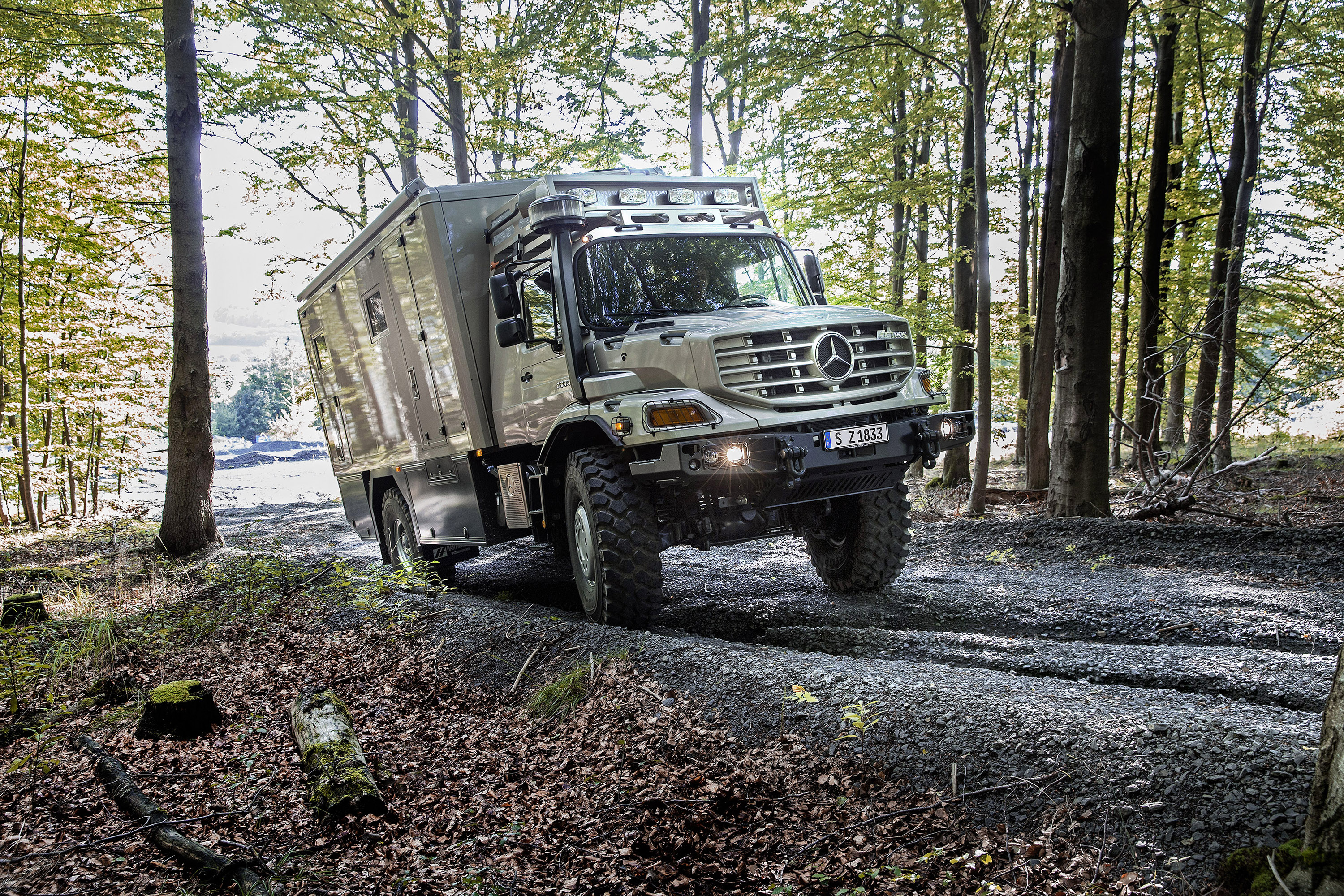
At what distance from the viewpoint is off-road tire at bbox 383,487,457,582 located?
9.20 meters

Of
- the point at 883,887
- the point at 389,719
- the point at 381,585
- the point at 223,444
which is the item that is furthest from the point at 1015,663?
the point at 223,444

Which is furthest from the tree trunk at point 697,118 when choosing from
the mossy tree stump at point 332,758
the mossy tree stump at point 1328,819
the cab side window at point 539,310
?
the mossy tree stump at point 1328,819

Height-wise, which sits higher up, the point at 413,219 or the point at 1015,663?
the point at 413,219

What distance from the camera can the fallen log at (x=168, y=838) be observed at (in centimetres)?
292

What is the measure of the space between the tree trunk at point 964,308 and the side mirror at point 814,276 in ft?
22.6

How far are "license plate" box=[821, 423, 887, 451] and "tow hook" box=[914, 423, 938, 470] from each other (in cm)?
28

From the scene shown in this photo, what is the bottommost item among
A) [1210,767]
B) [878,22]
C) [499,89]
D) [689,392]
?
[1210,767]

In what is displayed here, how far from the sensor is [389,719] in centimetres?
471

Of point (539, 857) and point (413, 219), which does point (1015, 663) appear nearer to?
point (539, 857)

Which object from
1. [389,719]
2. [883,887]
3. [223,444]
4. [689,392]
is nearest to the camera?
[883,887]

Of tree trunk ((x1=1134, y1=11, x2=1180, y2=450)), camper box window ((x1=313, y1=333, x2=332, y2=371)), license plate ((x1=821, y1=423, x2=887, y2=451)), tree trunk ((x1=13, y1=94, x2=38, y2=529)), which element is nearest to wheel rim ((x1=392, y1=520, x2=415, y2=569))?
camper box window ((x1=313, y1=333, x2=332, y2=371))

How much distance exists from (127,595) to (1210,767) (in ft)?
29.7

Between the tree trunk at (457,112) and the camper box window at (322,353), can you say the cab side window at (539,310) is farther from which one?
the tree trunk at (457,112)

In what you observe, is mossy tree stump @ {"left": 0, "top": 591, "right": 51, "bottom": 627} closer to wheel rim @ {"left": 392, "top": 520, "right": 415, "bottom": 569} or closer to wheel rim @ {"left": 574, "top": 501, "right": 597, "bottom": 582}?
wheel rim @ {"left": 392, "top": 520, "right": 415, "bottom": 569}
